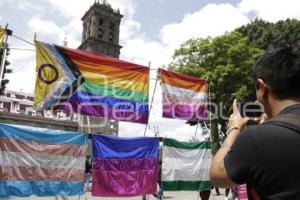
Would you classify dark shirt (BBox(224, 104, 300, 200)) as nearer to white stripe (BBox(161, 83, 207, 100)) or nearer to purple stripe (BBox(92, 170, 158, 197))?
purple stripe (BBox(92, 170, 158, 197))

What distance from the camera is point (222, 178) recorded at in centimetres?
203

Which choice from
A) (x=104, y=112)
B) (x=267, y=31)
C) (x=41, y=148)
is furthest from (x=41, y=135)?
(x=267, y=31)

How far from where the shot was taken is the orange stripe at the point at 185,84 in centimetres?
1090

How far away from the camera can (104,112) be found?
934cm

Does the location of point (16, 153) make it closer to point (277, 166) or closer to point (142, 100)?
point (142, 100)

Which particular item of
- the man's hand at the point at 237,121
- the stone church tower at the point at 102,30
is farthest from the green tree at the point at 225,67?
the stone church tower at the point at 102,30

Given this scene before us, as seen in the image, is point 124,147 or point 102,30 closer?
point 124,147

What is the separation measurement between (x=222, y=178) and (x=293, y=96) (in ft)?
1.92

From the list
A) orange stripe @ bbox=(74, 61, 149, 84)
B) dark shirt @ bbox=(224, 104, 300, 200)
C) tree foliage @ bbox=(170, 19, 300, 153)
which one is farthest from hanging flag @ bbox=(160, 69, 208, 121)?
tree foliage @ bbox=(170, 19, 300, 153)

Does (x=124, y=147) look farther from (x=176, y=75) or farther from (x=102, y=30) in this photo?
(x=102, y=30)

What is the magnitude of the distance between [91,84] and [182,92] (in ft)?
10.3

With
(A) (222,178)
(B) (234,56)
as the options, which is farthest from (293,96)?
(B) (234,56)

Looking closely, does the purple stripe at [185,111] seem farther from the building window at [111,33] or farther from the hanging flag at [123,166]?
the building window at [111,33]

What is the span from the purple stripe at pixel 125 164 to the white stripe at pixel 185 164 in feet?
1.51
